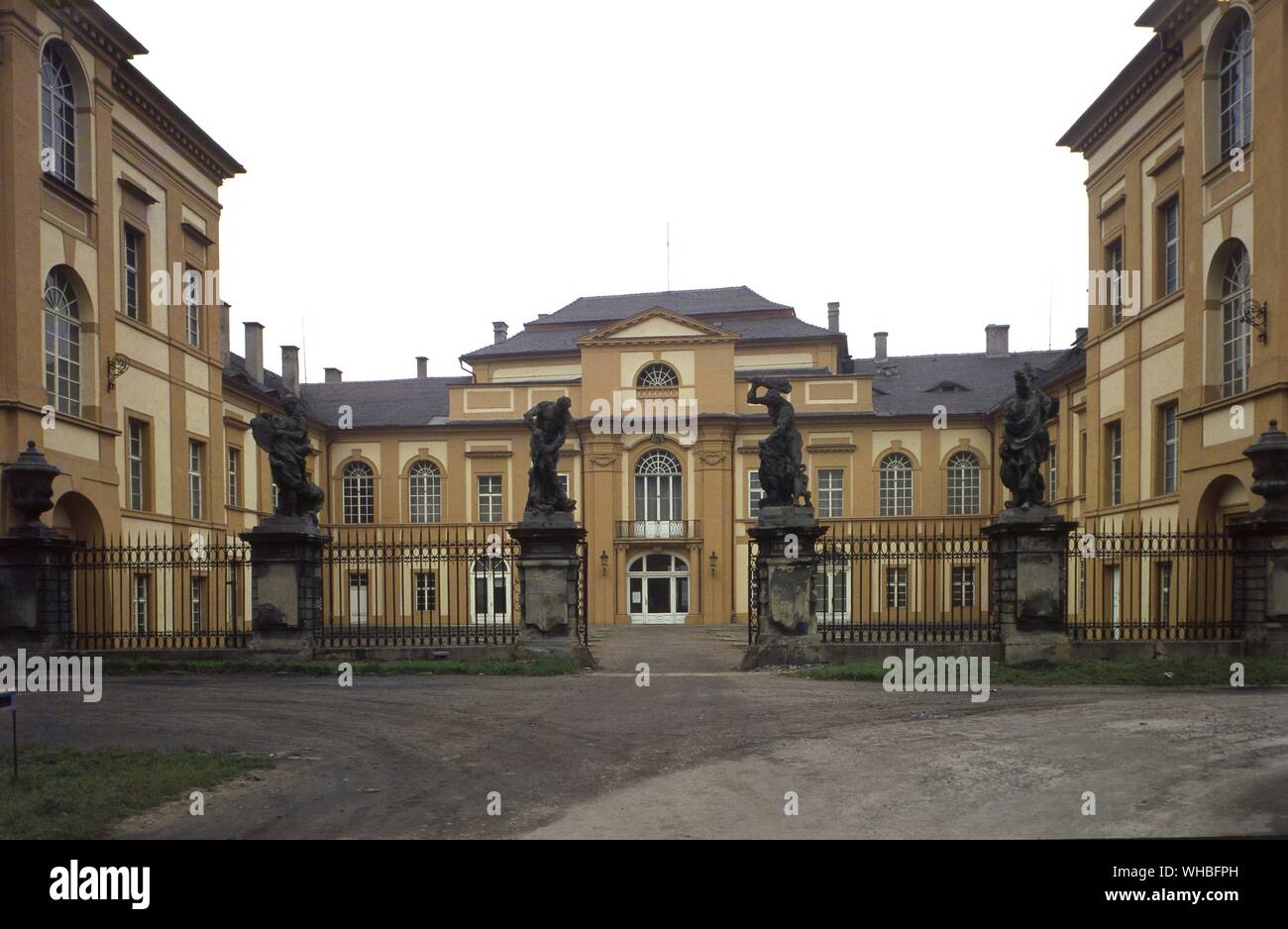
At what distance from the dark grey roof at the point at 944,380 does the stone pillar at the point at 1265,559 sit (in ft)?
71.7

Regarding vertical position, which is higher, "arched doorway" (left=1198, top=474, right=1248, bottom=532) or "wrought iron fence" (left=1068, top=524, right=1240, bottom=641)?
"arched doorway" (left=1198, top=474, right=1248, bottom=532)

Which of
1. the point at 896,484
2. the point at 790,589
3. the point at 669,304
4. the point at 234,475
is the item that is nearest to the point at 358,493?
the point at 234,475

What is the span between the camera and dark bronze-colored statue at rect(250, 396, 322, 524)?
16875 millimetres

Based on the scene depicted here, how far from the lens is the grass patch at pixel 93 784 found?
21.9ft

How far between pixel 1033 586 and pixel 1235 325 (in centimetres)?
807

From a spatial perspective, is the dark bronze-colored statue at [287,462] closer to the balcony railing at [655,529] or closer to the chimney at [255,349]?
the balcony railing at [655,529]

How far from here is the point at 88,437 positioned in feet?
68.7

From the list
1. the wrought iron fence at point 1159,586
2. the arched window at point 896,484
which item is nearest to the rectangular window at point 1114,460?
the wrought iron fence at point 1159,586

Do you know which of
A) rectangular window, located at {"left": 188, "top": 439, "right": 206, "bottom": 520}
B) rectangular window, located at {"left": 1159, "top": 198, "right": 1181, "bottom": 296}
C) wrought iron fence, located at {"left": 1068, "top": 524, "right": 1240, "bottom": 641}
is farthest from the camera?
rectangular window, located at {"left": 188, "top": 439, "right": 206, "bottom": 520}

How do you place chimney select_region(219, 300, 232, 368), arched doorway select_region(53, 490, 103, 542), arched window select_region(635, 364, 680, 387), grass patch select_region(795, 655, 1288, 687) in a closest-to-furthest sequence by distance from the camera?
grass patch select_region(795, 655, 1288, 687) < arched doorway select_region(53, 490, 103, 542) < chimney select_region(219, 300, 232, 368) < arched window select_region(635, 364, 680, 387)

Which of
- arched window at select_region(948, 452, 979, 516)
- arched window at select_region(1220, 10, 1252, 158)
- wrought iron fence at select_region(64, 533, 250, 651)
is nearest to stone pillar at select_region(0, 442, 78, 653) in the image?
wrought iron fence at select_region(64, 533, 250, 651)

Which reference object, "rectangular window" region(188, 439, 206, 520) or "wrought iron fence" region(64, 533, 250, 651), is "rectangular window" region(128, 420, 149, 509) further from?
"rectangular window" region(188, 439, 206, 520)

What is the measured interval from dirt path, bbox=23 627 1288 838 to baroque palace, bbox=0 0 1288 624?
8.71 metres

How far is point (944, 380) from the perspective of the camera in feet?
135
